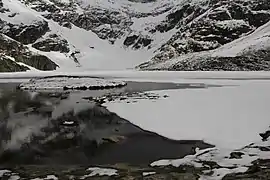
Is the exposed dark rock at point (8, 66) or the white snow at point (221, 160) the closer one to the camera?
the white snow at point (221, 160)

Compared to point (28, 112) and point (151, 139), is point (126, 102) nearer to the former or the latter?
point (28, 112)

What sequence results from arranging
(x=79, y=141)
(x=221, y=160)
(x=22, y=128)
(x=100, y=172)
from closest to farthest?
(x=100, y=172), (x=221, y=160), (x=79, y=141), (x=22, y=128)

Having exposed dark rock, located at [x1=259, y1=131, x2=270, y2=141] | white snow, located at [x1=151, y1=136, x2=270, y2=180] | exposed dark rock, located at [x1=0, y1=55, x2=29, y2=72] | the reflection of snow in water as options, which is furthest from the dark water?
exposed dark rock, located at [x1=0, y1=55, x2=29, y2=72]

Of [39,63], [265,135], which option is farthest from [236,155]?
[39,63]

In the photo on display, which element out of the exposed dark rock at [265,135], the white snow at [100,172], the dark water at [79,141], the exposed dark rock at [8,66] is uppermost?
the exposed dark rock at [8,66]

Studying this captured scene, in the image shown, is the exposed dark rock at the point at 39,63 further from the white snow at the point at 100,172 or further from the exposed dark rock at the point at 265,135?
the white snow at the point at 100,172

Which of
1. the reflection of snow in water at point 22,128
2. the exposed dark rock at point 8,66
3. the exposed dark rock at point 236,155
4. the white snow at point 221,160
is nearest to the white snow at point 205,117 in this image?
the white snow at point 221,160

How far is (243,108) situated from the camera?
1989cm

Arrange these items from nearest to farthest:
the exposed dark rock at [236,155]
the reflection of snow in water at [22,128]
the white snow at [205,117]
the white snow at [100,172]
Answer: the white snow at [100,172] < the exposed dark rock at [236,155] < the reflection of snow in water at [22,128] < the white snow at [205,117]

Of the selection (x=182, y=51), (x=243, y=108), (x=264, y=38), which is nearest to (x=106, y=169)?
(x=243, y=108)

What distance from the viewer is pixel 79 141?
14.1 metres

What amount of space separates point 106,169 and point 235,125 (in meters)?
7.26

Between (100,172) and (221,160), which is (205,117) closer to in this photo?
(221,160)

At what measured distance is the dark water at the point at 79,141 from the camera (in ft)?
39.2
